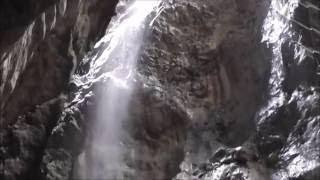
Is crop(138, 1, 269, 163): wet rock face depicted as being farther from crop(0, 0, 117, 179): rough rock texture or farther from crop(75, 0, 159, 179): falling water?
crop(0, 0, 117, 179): rough rock texture

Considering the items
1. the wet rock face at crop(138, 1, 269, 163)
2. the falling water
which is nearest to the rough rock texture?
the falling water

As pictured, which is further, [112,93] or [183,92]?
[183,92]

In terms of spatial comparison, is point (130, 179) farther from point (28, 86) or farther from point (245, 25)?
point (245, 25)

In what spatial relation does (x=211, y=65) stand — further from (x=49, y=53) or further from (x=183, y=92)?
(x=49, y=53)

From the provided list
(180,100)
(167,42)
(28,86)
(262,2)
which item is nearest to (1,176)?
(28,86)

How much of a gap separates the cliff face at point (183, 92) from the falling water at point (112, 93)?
6cm

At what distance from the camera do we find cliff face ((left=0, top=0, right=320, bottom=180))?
680 centimetres

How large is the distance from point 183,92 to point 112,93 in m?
1.13

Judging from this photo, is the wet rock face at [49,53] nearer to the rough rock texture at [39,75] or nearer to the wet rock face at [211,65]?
the rough rock texture at [39,75]

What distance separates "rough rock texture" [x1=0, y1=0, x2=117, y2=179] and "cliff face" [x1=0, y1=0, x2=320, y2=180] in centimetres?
2

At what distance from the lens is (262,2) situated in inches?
336

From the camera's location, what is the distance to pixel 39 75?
7.94m

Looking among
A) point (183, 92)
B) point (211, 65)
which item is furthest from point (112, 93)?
point (211, 65)

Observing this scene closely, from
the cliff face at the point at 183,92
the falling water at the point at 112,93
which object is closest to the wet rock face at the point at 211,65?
the cliff face at the point at 183,92
